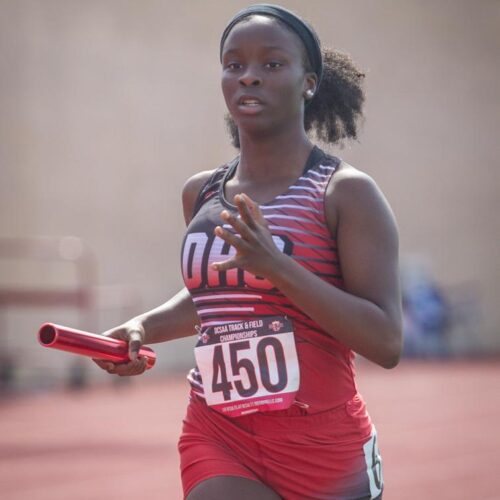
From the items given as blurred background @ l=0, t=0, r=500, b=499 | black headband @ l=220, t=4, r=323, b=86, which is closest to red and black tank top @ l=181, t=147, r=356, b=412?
black headband @ l=220, t=4, r=323, b=86

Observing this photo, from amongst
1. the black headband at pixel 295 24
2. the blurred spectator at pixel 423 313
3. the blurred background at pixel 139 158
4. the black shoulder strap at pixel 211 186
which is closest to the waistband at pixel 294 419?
the black shoulder strap at pixel 211 186

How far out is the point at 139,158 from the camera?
14172 millimetres

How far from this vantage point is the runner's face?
2.78m

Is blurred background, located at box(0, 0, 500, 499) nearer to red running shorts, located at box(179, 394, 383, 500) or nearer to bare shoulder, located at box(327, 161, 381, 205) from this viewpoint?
red running shorts, located at box(179, 394, 383, 500)

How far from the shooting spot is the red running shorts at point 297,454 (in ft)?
8.90

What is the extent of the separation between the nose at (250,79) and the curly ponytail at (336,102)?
0.34 meters

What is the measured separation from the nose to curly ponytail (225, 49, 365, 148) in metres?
0.34

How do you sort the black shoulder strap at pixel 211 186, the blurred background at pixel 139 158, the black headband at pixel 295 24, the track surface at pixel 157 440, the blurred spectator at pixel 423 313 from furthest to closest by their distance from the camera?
the blurred spectator at pixel 423 313 → the blurred background at pixel 139 158 → the track surface at pixel 157 440 → the black shoulder strap at pixel 211 186 → the black headband at pixel 295 24

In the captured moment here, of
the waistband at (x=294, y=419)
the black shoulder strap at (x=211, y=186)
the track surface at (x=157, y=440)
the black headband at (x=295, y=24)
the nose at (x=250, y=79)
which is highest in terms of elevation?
→ the black headband at (x=295, y=24)

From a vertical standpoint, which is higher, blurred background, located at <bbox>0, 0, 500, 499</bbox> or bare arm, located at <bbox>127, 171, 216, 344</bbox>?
blurred background, located at <bbox>0, 0, 500, 499</bbox>

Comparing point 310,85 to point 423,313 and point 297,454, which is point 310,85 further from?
point 423,313

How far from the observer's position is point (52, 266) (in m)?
13.1

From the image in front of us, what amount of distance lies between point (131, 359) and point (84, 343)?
0.21m

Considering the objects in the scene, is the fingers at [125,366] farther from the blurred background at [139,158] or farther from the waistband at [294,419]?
the blurred background at [139,158]
